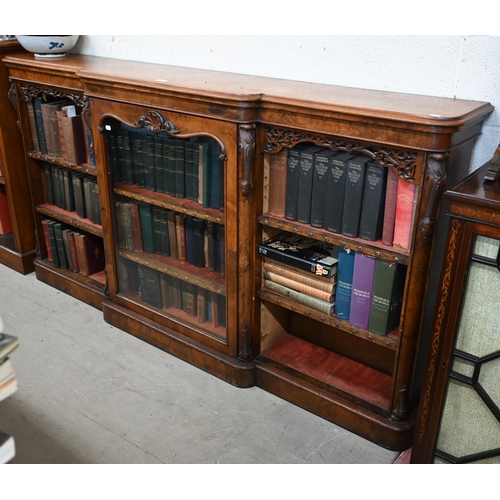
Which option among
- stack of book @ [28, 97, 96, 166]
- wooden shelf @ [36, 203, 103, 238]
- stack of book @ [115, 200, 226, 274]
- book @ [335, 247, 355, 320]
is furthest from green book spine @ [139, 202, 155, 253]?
book @ [335, 247, 355, 320]

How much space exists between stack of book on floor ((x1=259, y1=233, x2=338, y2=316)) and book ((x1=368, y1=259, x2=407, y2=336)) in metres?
0.18

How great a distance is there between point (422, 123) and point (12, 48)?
235 cm

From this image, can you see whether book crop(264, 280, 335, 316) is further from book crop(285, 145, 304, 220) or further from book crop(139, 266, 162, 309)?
book crop(139, 266, 162, 309)

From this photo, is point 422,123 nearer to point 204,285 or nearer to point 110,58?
point 204,285

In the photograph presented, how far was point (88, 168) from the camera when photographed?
2910 millimetres

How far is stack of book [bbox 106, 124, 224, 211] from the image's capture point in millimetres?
2363

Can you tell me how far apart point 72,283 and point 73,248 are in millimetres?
198

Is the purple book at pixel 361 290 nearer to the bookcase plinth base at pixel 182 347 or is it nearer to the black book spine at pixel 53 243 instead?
the bookcase plinth base at pixel 182 347

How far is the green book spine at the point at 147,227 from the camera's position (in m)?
2.71

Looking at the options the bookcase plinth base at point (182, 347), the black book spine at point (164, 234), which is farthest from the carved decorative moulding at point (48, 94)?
the bookcase plinth base at point (182, 347)

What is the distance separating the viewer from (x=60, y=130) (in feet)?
9.89

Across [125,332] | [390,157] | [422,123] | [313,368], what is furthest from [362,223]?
[125,332]

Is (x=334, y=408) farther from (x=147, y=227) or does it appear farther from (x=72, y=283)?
(x=72, y=283)

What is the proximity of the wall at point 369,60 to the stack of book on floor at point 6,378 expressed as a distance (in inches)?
67.4
